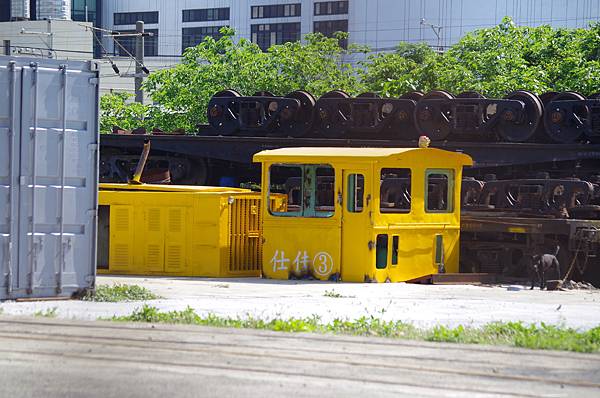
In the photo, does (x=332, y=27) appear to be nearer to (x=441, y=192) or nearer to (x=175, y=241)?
(x=441, y=192)

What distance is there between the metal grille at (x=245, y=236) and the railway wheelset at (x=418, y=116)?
565 cm

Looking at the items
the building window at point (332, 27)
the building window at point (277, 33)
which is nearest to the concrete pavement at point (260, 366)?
the building window at point (332, 27)

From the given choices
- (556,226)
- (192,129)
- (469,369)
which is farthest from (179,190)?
(192,129)

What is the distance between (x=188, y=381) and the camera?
842 centimetres

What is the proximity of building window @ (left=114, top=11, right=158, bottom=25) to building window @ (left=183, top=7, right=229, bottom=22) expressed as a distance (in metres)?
2.78

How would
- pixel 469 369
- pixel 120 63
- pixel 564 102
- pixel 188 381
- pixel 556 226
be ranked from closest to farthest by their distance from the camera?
pixel 188 381 < pixel 469 369 < pixel 556 226 < pixel 564 102 < pixel 120 63

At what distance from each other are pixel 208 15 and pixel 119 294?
76.8 meters

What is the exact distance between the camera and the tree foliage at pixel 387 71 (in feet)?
132

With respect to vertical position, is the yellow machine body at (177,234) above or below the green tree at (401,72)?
below

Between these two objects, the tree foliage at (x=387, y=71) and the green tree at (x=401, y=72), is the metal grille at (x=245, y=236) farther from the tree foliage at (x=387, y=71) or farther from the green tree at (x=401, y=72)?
the tree foliage at (x=387, y=71)

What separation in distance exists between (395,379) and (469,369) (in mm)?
810

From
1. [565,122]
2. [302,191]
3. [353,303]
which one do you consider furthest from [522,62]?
[353,303]

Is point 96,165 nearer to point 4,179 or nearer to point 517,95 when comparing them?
point 4,179

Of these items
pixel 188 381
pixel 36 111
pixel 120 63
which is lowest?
pixel 188 381
